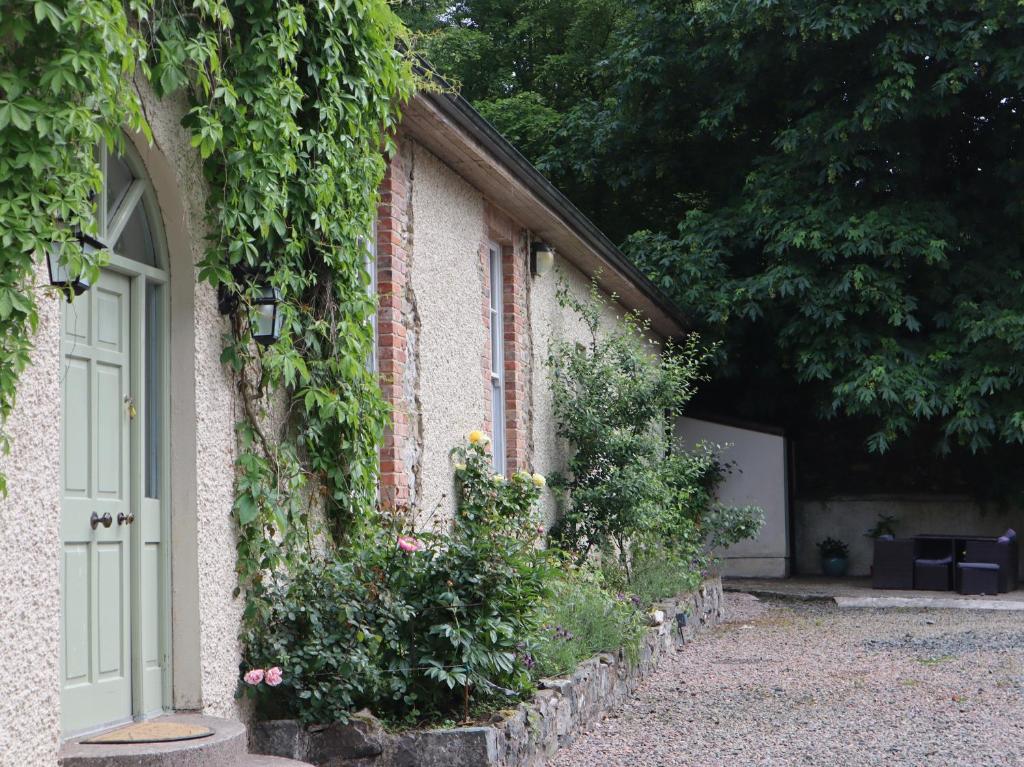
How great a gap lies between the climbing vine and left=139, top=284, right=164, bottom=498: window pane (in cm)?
28

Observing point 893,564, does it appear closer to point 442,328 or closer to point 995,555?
point 995,555

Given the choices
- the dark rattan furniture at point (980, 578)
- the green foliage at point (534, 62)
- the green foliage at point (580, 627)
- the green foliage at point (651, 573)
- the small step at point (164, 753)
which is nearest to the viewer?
the small step at point (164, 753)

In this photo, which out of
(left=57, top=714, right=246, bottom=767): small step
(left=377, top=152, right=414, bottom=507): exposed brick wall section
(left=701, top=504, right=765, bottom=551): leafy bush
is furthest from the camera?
(left=701, top=504, right=765, bottom=551): leafy bush

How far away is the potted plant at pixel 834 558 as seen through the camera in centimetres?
1691

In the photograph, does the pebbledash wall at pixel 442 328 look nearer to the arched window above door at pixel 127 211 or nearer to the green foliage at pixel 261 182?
the green foliage at pixel 261 182

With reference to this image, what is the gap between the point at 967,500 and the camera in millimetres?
16797

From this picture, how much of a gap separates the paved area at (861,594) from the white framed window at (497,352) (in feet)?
19.0

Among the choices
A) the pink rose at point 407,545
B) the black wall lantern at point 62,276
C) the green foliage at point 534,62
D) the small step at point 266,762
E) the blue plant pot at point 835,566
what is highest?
the green foliage at point 534,62

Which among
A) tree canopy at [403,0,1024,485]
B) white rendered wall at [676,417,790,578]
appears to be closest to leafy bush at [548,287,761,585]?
tree canopy at [403,0,1024,485]

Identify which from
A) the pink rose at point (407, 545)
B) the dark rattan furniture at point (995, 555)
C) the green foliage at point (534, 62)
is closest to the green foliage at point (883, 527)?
the dark rattan furniture at point (995, 555)

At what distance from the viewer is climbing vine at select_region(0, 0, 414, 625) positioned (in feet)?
11.4

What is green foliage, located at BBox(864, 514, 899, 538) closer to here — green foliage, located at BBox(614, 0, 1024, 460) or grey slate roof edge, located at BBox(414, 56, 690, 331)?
green foliage, located at BBox(614, 0, 1024, 460)

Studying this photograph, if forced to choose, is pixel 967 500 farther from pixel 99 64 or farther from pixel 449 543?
pixel 99 64

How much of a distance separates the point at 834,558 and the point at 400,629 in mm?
12830
